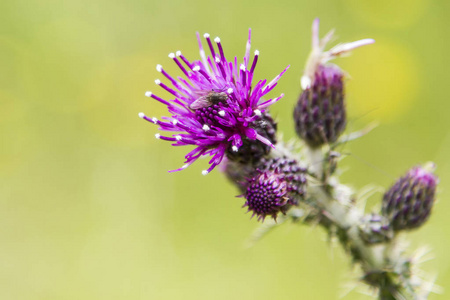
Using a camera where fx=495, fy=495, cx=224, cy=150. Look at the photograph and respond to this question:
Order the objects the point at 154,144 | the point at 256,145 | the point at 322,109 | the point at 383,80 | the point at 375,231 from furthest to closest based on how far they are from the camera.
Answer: the point at 383,80
the point at 154,144
the point at 322,109
the point at 375,231
the point at 256,145

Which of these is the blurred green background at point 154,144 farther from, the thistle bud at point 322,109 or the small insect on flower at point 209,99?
the small insect on flower at point 209,99

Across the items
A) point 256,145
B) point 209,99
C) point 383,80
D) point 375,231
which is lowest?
point 375,231

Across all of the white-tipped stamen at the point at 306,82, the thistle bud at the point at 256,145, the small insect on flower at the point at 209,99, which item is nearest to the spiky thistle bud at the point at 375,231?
the thistle bud at the point at 256,145

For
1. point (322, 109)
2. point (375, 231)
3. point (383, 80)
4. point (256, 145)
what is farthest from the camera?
point (383, 80)

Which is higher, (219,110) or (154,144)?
(154,144)

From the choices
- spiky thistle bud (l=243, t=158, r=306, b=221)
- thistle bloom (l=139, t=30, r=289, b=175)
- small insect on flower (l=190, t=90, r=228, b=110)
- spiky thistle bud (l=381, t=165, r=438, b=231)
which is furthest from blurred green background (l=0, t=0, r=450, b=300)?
small insect on flower (l=190, t=90, r=228, b=110)

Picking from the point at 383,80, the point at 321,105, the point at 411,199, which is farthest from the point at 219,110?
the point at 383,80

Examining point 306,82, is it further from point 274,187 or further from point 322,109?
point 274,187
